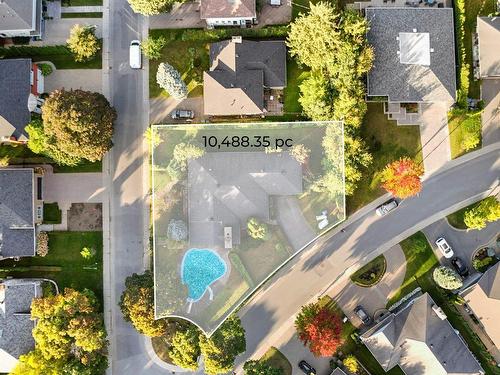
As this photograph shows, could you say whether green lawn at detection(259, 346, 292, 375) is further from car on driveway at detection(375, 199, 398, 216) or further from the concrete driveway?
the concrete driveway

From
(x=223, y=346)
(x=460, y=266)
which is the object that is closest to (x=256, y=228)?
(x=223, y=346)

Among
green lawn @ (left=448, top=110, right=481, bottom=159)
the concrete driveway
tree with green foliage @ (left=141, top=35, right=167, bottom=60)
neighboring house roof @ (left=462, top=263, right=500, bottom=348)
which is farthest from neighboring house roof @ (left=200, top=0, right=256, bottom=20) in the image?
neighboring house roof @ (left=462, top=263, right=500, bottom=348)

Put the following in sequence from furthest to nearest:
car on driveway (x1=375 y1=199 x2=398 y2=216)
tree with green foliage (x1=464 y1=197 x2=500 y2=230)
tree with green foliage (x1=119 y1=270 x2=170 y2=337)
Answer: car on driveway (x1=375 y1=199 x2=398 y2=216), tree with green foliage (x1=464 y1=197 x2=500 y2=230), tree with green foliage (x1=119 y1=270 x2=170 y2=337)

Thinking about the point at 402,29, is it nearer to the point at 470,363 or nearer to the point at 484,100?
the point at 484,100

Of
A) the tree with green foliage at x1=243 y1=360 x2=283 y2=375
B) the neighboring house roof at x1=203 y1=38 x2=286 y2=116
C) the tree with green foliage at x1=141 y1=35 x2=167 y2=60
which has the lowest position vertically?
the tree with green foliage at x1=243 y1=360 x2=283 y2=375

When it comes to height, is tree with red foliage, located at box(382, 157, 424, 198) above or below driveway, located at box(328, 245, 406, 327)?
above

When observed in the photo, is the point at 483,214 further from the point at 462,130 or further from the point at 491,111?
the point at 491,111

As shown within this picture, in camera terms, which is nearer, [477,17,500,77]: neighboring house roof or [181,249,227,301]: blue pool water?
[181,249,227,301]: blue pool water
